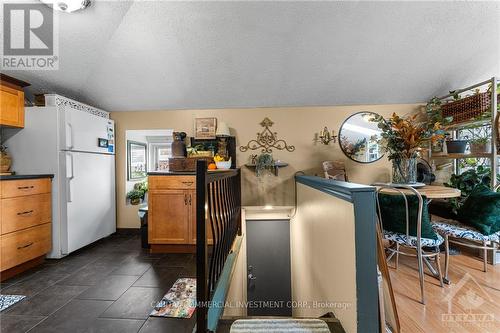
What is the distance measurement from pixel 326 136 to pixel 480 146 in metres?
1.75

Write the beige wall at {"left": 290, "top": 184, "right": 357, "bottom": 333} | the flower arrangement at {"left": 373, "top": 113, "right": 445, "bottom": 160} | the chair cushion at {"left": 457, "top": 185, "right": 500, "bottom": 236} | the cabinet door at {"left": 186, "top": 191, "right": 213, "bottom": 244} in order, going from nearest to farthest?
the beige wall at {"left": 290, "top": 184, "right": 357, "bottom": 333} < the chair cushion at {"left": 457, "top": 185, "right": 500, "bottom": 236} < the flower arrangement at {"left": 373, "top": 113, "right": 445, "bottom": 160} < the cabinet door at {"left": 186, "top": 191, "right": 213, "bottom": 244}

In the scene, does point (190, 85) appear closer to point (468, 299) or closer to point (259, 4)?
point (259, 4)

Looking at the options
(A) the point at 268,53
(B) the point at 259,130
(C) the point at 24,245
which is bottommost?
(C) the point at 24,245

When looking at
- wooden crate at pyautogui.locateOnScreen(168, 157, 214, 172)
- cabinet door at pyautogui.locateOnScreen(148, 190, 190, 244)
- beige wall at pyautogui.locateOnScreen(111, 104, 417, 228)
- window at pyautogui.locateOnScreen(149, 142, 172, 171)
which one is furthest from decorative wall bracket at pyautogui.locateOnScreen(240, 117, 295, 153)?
window at pyautogui.locateOnScreen(149, 142, 172, 171)

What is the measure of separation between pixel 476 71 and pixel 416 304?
324cm

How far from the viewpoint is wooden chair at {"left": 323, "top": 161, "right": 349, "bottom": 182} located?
3.17m

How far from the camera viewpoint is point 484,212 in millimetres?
1873

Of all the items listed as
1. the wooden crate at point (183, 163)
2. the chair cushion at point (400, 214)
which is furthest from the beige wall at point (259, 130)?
the chair cushion at point (400, 214)

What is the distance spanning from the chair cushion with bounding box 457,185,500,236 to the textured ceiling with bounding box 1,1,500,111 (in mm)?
1821

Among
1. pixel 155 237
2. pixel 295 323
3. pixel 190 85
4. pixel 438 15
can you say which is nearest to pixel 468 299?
pixel 295 323

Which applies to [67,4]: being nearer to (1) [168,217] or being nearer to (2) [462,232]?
(1) [168,217]

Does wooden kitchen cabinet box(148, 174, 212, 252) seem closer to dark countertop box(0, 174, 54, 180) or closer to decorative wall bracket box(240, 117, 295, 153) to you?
dark countertop box(0, 174, 54, 180)

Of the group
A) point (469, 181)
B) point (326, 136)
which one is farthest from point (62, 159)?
point (469, 181)

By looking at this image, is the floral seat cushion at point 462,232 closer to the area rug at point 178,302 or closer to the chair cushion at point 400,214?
the chair cushion at point 400,214
